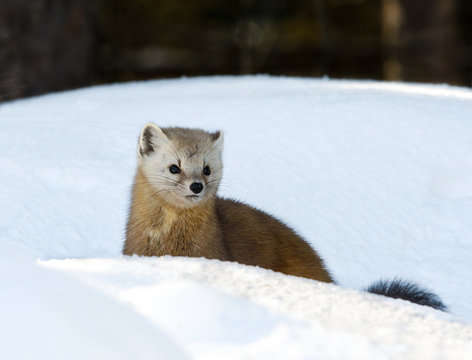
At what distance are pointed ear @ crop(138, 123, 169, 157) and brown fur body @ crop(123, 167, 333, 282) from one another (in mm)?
99

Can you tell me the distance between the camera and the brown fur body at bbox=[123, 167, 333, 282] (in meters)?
3.02

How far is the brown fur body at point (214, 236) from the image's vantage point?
9.91 ft

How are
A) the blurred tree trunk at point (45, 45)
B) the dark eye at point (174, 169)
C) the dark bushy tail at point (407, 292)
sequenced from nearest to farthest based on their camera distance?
1. the dark bushy tail at point (407, 292)
2. the dark eye at point (174, 169)
3. the blurred tree trunk at point (45, 45)

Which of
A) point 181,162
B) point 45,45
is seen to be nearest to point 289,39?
point 45,45

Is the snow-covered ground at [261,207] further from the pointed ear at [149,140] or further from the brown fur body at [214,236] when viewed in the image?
the pointed ear at [149,140]

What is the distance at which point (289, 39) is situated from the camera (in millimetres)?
11773

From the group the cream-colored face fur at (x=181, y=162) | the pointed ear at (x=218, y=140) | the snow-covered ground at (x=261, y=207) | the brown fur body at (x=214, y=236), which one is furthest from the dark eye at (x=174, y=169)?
the snow-covered ground at (x=261, y=207)

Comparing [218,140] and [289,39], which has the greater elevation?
[218,140]

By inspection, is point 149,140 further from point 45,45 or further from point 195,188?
point 45,45

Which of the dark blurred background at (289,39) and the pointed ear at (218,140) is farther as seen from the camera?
the dark blurred background at (289,39)

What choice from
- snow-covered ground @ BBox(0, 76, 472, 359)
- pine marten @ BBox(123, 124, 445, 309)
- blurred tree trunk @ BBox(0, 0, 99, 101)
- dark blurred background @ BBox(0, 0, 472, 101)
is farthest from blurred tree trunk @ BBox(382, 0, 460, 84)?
pine marten @ BBox(123, 124, 445, 309)

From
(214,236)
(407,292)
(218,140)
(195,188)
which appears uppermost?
(218,140)

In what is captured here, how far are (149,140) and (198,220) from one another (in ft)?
1.40

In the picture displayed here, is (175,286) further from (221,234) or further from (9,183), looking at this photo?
(9,183)
